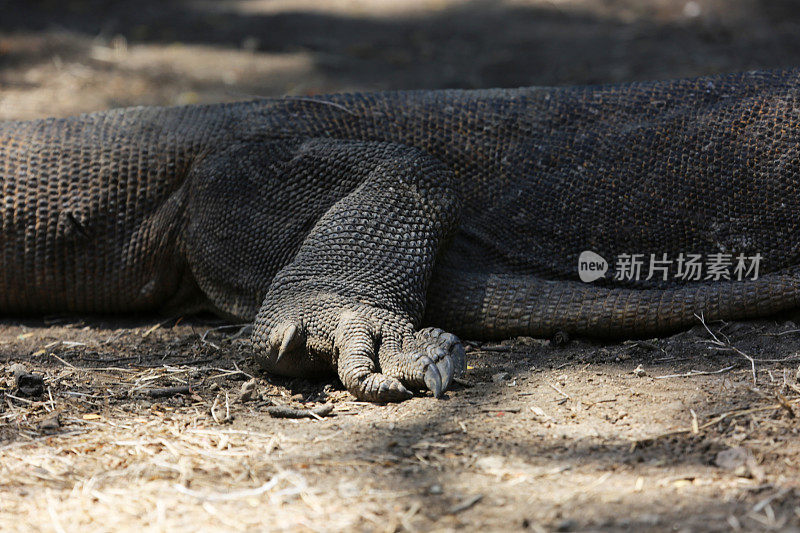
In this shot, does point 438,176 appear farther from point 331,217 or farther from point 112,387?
point 112,387

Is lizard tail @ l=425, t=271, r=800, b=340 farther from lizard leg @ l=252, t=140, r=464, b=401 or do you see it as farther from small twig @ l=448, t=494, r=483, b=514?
small twig @ l=448, t=494, r=483, b=514

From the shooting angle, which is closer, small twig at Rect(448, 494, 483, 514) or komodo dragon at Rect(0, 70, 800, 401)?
small twig at Rect(448, 494, 483, 514)

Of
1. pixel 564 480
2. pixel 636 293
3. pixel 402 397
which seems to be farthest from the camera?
pixel 636 293

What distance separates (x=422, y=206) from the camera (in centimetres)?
301

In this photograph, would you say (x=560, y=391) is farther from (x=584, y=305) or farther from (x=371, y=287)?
(x=371, y=287)

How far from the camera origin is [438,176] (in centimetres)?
312

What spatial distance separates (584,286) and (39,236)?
2258 mm

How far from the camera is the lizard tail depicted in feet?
9.52

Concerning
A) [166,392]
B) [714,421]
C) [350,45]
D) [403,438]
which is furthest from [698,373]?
[350,45]

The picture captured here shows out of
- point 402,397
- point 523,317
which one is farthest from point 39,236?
point 523,317

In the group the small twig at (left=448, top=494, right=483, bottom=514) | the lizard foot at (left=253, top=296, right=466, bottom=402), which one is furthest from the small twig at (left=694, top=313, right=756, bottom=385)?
the small twig at (left=448, top=494, right=483, bottom=514)

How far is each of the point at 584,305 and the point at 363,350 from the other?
94cm

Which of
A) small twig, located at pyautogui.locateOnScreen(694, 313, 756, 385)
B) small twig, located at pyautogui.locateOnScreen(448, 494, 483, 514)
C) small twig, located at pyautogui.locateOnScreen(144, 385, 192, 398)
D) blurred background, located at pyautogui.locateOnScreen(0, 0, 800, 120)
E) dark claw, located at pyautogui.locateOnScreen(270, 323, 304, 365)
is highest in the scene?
blurred background, located at pyautogui.locateOnScreen(0, 0, 800, 120)

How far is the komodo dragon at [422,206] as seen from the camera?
2934 mm
